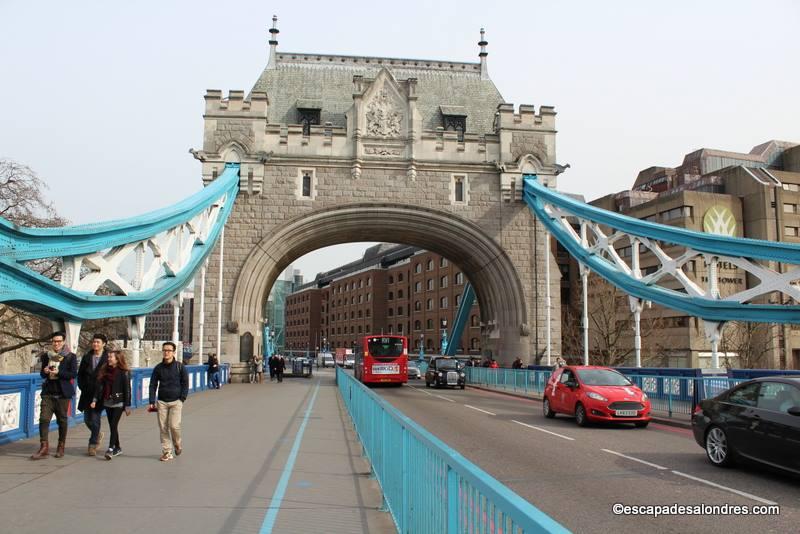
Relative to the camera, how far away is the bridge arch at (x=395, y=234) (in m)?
28.7

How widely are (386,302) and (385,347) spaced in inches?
2682

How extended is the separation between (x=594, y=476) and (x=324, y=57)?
1241 inches

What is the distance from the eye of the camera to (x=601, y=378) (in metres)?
13.9

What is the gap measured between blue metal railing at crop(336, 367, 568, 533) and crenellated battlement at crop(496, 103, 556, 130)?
82.0ft

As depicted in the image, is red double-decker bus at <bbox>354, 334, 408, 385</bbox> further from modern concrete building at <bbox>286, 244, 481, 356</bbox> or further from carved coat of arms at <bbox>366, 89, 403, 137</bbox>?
modern concrete building at <bbox>286, 244, 481, 356</bbox>

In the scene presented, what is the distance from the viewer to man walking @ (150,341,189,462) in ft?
28.1

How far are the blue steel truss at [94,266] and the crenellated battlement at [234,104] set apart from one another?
28.5 feet

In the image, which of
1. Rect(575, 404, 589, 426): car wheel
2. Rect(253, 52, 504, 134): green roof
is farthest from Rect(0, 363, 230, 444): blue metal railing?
Rect(253, 52, 504, 134): green roof

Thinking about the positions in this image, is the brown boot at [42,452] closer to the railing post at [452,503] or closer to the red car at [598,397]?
the railing post at [452,503]

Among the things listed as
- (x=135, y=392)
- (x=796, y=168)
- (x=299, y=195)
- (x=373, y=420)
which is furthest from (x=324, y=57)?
(x=796, y=168)

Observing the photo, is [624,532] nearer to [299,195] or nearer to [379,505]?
[379,505]

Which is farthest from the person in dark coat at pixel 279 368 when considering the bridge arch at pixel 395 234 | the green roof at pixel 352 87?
the green roof at pixel 352 87

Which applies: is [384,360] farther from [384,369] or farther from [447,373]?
[447,373]

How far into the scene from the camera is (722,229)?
189 feet
